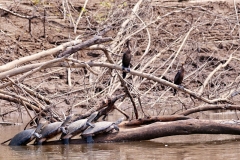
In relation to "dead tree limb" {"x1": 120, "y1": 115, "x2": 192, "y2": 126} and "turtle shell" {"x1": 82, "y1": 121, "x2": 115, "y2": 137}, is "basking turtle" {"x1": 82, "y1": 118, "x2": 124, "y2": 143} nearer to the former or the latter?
"turtle shell" {"x1": 82, "y1": 121, "x2": 115, "y2": 137}

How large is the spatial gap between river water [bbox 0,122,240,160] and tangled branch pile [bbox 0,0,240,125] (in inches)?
31.0

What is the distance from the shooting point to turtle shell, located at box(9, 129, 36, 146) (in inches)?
307

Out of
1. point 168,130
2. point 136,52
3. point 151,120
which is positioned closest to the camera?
→ point 168,130

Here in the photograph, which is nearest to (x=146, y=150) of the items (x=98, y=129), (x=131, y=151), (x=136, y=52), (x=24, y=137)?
(x=131, y=151)

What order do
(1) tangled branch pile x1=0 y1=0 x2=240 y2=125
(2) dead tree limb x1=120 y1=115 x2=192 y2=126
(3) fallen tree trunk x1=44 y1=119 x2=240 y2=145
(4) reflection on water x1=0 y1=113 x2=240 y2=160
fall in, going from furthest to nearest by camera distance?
1. (1) tangled branch pile x1=0 y1=0 x2=240 y2=125
2. (2) dead tree limb x1=120 y1=115 x2=192 y2=126
3. (3) fallen tree trunk x1=44 y1=119 x2=240 y2=145
4. (4) reflection on water x1=0 y1=113 x2=240 y2=160

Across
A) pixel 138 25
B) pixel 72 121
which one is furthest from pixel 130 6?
pixel 72 121

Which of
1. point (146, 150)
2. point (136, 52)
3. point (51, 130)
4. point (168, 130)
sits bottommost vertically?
point (146, 150)

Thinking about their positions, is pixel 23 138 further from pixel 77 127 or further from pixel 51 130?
pixel 77 127

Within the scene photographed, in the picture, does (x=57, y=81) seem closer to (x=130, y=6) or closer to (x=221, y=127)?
(x=130, y=6)

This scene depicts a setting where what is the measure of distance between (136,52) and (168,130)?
6491 millimetres

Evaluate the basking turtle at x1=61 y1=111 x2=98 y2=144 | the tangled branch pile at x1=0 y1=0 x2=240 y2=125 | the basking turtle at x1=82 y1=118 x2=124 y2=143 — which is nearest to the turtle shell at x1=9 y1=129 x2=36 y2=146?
the basking turtle at x1=61 y1=111 x2=98 y2=144

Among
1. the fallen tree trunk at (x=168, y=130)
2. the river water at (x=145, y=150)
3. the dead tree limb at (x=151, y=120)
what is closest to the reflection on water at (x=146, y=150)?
the river water at (x=145, y=150)

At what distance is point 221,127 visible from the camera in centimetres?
788

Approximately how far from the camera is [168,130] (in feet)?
25.5
